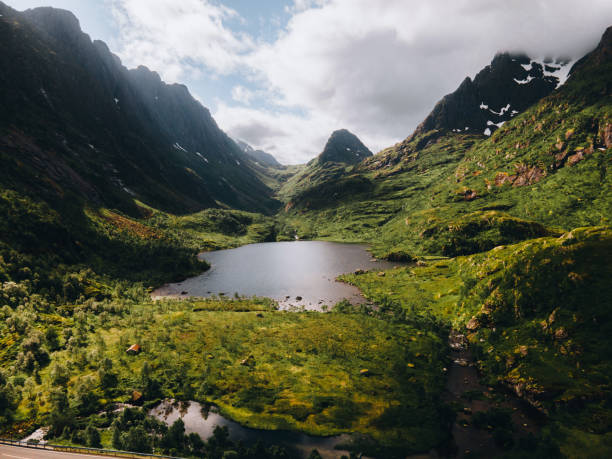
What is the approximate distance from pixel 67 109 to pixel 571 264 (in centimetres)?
27585

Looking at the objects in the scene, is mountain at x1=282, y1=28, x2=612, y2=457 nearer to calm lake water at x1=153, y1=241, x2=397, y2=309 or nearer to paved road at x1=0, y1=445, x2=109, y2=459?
calm lake water at x1=153, y1=241, x2=397, y2=309

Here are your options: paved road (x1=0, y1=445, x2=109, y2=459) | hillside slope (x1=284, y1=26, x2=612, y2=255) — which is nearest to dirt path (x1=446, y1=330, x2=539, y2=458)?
paved road (x1=0, y1=445, x2=109, y2=459)

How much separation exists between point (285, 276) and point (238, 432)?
2718 inches

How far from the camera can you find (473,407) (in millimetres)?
31719

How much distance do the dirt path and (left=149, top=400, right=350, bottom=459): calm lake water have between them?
12584 millimetres

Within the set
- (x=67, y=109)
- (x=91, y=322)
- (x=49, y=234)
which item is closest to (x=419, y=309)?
(x=91, y=322)

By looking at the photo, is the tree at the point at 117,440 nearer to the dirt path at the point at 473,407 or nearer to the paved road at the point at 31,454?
the paved road at the point at 31,454

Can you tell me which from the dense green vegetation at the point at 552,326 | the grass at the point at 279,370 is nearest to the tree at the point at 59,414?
the grass at the point at 279,370

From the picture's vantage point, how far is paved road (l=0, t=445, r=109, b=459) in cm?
2381

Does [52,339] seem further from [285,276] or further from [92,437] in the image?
[285,276]

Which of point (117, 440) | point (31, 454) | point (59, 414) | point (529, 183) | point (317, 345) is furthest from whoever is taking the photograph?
point (529, 183)

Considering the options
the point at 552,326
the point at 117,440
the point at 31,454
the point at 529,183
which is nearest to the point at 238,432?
the point at 117,440

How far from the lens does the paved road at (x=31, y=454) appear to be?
23.8 metres

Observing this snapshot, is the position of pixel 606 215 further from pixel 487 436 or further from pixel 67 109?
pixel 67 109
